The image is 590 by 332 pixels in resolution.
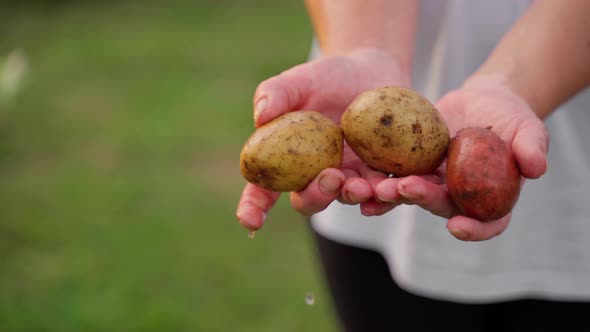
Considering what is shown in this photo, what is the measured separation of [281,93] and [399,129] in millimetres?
385

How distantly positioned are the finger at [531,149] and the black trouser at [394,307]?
2.48 ft

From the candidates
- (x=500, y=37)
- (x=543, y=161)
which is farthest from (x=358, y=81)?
(x=543, y=161)

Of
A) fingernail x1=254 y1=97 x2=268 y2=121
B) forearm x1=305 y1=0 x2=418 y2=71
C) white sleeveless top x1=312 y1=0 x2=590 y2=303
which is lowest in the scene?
white sleeveless top x1=312 y1=0 x2=590 y2=303

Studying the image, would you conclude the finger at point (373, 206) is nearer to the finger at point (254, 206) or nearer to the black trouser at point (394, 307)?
the finger at point (254, 206)

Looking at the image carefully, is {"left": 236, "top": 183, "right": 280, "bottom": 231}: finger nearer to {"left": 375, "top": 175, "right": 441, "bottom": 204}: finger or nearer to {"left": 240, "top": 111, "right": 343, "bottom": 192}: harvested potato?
{"left": 240, "top": 111, "right": 343, "bottom": 192}: harvested potato

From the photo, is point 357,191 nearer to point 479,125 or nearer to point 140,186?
point 479,125

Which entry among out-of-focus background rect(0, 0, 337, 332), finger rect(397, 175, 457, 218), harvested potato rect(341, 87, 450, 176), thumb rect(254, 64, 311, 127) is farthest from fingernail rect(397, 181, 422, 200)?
out-of-focus background rect(0, 0, 337, 332)

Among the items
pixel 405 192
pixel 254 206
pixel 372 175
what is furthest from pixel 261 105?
pixel 405 192

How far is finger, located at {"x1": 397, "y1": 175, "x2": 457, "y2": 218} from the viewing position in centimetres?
182

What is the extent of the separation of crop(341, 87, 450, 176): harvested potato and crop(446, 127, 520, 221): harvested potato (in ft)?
0.58

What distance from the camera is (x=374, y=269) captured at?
258 cm

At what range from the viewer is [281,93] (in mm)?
2125

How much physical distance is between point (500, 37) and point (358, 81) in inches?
21.1

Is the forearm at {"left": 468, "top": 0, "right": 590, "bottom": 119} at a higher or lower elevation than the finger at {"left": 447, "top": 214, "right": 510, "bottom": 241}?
higher
